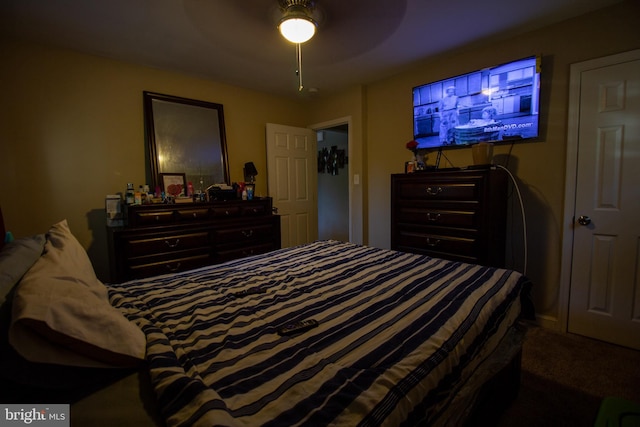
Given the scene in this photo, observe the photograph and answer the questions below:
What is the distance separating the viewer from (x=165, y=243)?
256 centimetres

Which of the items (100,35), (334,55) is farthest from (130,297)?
(334,55)

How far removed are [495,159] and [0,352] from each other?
126 inches

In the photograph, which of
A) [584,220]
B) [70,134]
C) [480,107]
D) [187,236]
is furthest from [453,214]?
[70,134]

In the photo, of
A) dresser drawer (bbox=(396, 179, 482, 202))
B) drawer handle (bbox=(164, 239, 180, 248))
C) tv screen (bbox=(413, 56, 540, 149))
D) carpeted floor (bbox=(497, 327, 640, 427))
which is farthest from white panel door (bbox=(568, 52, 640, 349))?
drawer handle (bbox=(164, 239, 180, 248))

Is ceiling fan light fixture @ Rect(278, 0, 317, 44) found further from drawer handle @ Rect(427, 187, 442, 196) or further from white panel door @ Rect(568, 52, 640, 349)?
white panel door @ Rect(568, 52, 640, 349)

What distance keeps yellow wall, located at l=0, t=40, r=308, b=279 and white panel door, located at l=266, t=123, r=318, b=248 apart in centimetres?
126

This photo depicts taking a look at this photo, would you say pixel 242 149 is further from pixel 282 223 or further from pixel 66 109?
pixel 66 109

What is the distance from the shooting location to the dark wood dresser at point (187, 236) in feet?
7.89

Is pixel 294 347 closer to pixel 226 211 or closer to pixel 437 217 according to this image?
→ pixel 437 217

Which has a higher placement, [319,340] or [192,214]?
[192,214]

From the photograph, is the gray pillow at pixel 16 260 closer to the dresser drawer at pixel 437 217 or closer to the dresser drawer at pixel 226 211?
the dresser drawer at pixel 226 211

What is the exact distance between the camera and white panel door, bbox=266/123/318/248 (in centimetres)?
389

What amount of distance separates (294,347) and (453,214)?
204 cm

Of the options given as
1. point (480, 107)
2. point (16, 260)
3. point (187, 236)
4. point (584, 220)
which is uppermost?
point (480, 107)
